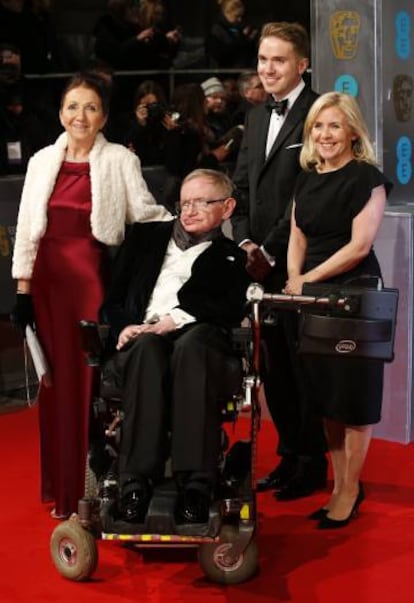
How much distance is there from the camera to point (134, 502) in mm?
4219

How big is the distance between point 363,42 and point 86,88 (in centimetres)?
144

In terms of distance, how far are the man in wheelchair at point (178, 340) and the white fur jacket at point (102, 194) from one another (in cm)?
12

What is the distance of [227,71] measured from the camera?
32.9ft

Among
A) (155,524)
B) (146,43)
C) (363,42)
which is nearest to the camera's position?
(155,524)

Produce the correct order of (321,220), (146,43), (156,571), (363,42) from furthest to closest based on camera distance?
(146,43), (363,42), (321,220), (156,571)

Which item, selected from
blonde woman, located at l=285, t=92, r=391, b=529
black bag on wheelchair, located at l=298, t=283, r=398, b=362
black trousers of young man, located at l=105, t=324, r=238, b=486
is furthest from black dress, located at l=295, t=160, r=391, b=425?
black trousers of young man, located at l=105, t=324, r=238, b=486

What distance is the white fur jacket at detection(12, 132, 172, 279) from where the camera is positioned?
489 centimetres

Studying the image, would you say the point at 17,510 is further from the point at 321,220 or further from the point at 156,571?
the point at 321,220

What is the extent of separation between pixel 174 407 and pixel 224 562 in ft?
1.77

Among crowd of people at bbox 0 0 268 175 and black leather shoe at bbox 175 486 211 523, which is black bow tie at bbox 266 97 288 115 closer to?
black leather shoe at bbox 175 486 211 523

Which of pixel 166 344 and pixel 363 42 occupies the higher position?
pixel 363 42

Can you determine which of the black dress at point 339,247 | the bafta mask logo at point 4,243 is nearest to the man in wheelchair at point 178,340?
the black dress at point 339,247

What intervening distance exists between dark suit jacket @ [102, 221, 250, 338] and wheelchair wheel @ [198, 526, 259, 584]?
74 centimetres

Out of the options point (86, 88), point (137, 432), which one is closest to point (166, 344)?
point (137, 432)
